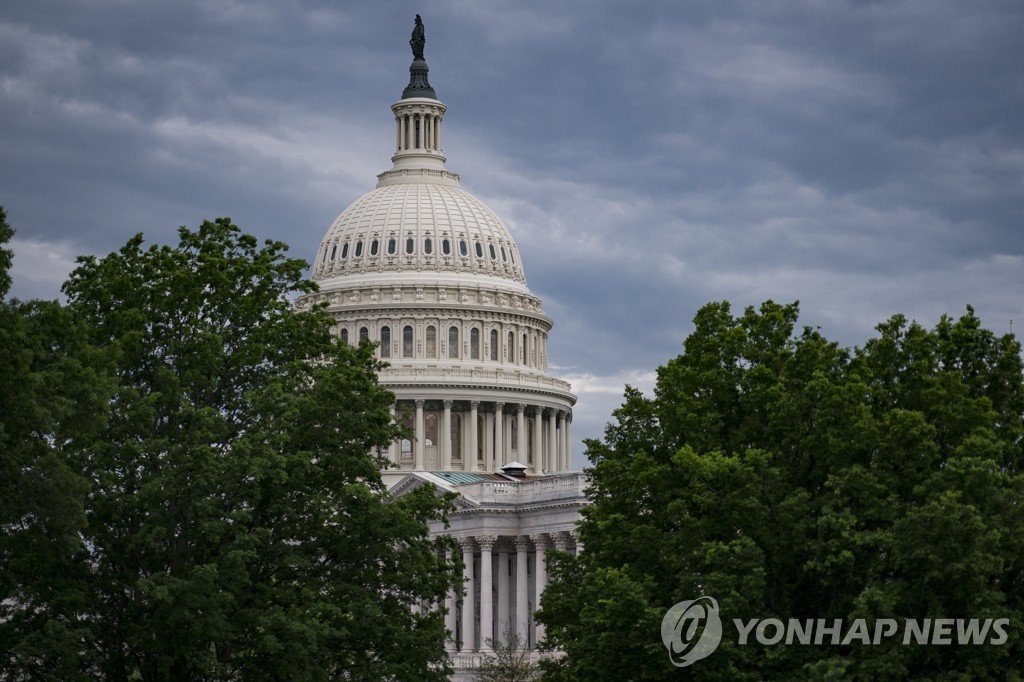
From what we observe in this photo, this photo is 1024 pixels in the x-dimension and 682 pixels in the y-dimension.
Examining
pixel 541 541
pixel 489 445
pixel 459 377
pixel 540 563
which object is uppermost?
pixel 459 377

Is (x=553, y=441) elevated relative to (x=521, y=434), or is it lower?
elevated

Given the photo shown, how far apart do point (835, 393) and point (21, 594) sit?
24.8 meters

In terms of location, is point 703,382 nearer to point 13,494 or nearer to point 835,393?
point 835,393

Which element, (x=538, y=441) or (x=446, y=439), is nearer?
(x=446, y=439)

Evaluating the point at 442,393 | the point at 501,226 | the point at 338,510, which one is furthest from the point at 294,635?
the point at 501,226

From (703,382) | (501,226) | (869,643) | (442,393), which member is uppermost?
(501,226)

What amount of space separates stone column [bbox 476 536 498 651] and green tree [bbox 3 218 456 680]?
2758 inches

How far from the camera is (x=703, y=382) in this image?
68562mm

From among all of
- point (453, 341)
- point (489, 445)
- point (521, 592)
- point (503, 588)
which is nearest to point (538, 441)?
point (489, 445)

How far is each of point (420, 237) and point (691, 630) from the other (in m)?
116

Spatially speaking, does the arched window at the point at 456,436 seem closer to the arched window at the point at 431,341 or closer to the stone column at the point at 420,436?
the stone column at the point at 420,436

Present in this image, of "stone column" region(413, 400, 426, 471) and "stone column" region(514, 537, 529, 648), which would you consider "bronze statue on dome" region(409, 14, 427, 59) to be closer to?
"stone column" region(413, 400, 426, 471)

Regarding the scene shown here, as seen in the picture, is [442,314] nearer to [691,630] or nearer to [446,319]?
[446,319]

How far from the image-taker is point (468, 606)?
14275cm
